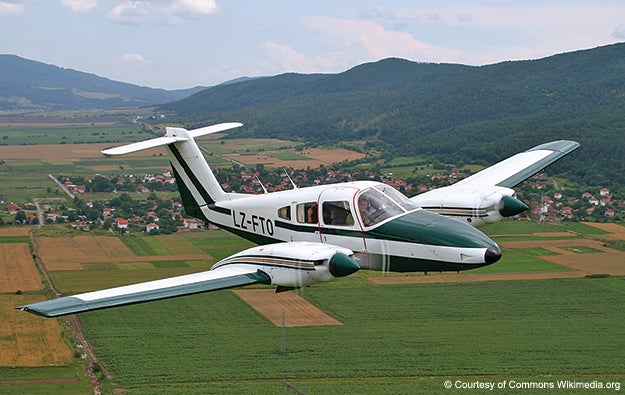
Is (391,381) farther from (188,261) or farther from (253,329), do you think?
(188,261)

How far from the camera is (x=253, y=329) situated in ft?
237

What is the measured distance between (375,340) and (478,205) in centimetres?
3827

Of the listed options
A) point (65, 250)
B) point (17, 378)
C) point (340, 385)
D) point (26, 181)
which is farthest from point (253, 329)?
point (26, 181)

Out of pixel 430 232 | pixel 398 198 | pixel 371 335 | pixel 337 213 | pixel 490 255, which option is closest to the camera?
pixel 490 255

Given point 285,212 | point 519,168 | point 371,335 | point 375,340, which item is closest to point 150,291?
point 285,212

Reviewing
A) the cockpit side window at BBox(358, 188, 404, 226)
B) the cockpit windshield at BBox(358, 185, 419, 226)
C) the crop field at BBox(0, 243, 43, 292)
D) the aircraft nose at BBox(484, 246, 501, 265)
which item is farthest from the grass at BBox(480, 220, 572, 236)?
the aircraft nose at BBox(484, 246, 501, 265)

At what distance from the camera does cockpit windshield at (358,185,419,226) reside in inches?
1111

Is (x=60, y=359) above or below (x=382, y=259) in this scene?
below

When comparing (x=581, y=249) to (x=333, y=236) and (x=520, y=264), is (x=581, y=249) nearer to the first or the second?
(x=520, y=264)

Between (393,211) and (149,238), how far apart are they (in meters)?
89.8

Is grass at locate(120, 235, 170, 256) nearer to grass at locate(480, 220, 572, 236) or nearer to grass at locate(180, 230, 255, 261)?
grass at locate(180, 230, 255, 261)

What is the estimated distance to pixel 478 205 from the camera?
106 feet

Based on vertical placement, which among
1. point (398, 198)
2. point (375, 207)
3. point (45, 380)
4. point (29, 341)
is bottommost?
point (45, 380)

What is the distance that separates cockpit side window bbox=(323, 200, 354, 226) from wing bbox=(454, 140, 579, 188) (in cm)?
859
